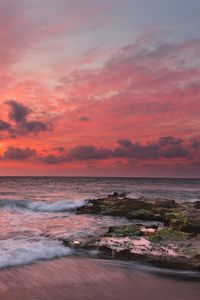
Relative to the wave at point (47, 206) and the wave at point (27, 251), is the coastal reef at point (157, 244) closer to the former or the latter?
the wave at point (27, 251)

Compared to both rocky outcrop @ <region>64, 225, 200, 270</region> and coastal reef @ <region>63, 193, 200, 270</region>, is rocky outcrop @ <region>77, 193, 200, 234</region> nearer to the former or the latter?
coastal reef @ <region>63, 193, 200, 270</region>

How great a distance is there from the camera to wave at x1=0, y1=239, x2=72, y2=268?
1226 centimetres

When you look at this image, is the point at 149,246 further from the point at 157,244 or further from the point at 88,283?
the point at 88,283

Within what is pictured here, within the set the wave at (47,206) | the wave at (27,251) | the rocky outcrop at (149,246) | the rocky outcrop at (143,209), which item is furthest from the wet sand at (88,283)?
the wave at (47,206)

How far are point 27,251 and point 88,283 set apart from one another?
13.7ft

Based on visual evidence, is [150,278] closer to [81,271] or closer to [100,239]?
[81,271]

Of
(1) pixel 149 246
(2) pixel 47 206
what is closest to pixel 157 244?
(1) pixel 149 246

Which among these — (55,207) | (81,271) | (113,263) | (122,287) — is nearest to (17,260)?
(81,271)

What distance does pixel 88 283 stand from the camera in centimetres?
1016

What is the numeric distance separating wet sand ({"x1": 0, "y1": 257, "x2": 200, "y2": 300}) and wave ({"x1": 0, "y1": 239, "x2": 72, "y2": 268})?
0.66m

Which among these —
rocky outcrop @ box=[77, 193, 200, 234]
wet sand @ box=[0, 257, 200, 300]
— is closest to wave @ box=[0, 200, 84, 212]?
rocky outcrop @ box=[77, 193, 200, 234]

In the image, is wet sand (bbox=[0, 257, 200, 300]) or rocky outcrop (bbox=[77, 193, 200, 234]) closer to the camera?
wet sand (bbox=[0, 257, 200, 300])

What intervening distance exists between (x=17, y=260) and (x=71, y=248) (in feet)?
10.0

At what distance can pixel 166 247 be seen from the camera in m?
14.6
